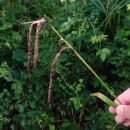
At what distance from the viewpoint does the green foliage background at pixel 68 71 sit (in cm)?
216

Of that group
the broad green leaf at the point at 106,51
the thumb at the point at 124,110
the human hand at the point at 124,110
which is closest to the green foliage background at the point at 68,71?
the broad green leaf at the point at 106,51

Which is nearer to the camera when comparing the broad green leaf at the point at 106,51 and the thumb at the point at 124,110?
the thumb at the point at 124,110

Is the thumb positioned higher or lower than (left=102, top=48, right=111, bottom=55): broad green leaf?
lower

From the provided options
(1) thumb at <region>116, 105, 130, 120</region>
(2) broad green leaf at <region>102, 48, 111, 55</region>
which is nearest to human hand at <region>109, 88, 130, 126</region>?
(1) thumb at <region>116, 105, 130, 120</region>

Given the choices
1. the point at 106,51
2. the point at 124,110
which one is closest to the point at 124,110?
the point at 124,110

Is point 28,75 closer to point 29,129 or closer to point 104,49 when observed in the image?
point 29,129

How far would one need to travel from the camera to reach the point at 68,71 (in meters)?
2.25

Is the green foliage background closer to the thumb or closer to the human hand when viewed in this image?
the human hand

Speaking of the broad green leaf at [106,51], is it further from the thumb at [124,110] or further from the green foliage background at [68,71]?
the thumb at [124,110]

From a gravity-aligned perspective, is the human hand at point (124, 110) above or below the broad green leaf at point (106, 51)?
below

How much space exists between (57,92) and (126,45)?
557mm

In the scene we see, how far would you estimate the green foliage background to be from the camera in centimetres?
216

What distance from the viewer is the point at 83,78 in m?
2.28

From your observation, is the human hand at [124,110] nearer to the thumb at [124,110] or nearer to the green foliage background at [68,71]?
the thumb at [124,110]
